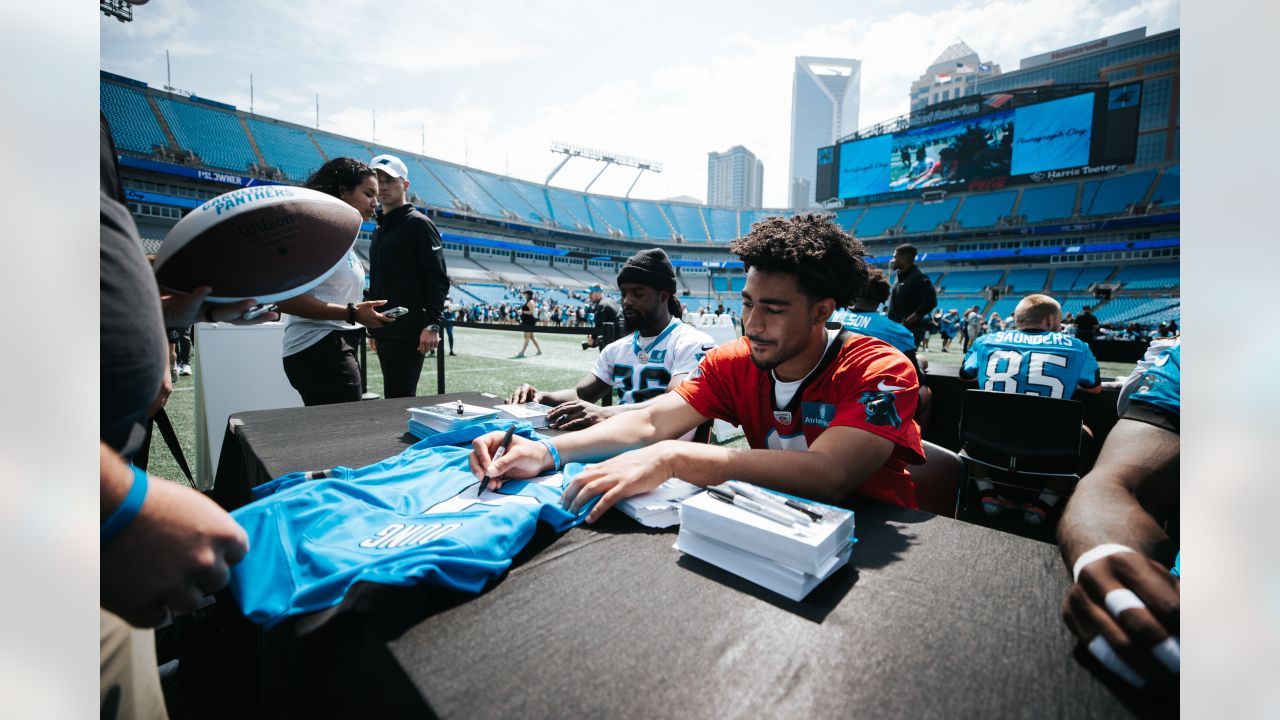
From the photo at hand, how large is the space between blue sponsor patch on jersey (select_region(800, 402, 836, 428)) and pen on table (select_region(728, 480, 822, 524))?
633 millimetres

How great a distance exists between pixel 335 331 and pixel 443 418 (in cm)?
115

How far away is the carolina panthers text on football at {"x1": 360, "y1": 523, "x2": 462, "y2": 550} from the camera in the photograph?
833mm

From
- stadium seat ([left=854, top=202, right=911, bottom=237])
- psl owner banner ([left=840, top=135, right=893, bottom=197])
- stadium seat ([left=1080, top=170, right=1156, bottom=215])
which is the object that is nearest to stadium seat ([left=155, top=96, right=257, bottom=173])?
psl owner banner ([left=840, top=135, right=893, bottom=197])

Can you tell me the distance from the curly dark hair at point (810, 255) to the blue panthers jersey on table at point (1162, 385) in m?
0.74

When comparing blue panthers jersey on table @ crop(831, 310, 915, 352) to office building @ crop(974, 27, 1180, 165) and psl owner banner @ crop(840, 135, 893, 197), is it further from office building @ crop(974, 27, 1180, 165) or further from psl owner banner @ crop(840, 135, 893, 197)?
psl owner banner @ crop(840, 135, 893, 197)

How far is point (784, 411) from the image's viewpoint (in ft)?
Result: 5.32

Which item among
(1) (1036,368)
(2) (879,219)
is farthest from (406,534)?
(2) (879,219)

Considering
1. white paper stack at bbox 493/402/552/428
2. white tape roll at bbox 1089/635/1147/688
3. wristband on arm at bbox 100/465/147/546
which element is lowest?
white tape roll at bbox 1089/635/1147/688

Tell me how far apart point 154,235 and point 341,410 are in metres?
1.94

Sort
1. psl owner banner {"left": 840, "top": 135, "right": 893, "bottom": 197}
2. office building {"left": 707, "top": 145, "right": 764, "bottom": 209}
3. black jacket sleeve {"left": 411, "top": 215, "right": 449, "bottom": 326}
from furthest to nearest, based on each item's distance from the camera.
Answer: office building {"left": 707, "top": 145, "right": 764, "bottom": 209} → psl owner banner {"left": 840, "top": 135, "right": 893, "bottom": 197} → black jacket sleeve {"left": 411, "top": 215, "right": 449, "bottom": 326}

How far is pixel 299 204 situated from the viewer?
69 centimetres

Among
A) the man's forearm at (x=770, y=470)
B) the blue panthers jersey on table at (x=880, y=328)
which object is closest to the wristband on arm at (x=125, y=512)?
the man's forearm at (x=770, y=470)

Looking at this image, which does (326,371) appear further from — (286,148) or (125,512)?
(286,148)

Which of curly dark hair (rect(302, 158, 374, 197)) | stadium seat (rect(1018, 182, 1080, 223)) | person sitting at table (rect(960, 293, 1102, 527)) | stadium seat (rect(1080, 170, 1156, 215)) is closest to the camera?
Answer: curly dark hair (rect(302, 158, 374, 197))
